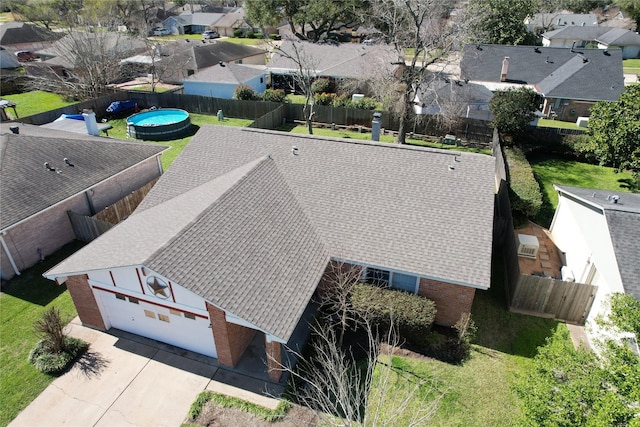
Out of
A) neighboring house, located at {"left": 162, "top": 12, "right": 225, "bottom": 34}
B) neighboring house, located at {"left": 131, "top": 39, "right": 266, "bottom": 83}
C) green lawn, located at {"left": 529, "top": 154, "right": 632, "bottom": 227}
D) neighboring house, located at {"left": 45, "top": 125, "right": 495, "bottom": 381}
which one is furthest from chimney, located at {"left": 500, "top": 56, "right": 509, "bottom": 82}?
neighboring house, located at {"left": 162, "top": 12, "right": 225, "bottom": 34}

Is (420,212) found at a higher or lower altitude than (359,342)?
higher

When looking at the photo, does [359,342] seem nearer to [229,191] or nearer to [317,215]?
[317,215]

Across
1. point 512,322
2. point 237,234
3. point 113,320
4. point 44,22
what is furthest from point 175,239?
point 44,22

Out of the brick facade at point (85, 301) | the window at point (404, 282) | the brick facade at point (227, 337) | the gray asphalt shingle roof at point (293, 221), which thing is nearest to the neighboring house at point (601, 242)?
the gray asphalt shingle roof at point (293, 221)

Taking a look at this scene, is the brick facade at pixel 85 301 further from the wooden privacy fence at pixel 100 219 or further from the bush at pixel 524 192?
the bush at pixel 524 192

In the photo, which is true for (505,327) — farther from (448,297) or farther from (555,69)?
(555,69)

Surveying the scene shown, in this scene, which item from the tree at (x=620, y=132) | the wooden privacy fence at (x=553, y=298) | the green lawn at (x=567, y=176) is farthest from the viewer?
the green lawn at (x=567, y=176)
